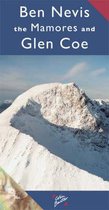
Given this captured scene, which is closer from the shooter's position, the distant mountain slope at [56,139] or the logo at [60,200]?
the logo at [60,200]

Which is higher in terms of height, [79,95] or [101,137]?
[79,95]

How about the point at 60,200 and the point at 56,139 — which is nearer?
the point at 60,200

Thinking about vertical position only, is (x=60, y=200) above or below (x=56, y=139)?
below

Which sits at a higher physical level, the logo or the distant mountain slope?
the distant mountain slope

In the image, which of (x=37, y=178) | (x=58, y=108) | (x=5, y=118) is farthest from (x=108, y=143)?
(x=37, y=178)

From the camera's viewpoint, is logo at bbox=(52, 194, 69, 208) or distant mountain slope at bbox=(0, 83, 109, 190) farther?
distant mountain slope at bbox=(0, 83, 109, 190)

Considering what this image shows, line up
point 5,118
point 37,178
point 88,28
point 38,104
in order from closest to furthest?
1. point 88,28
2. point 37,178
3. point 5,118
4. point 38,104

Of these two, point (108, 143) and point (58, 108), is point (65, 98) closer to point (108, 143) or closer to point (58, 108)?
point (58, 108)

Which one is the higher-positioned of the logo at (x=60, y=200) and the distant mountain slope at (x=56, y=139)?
the distant mountain slope at (x=56, y=139)
